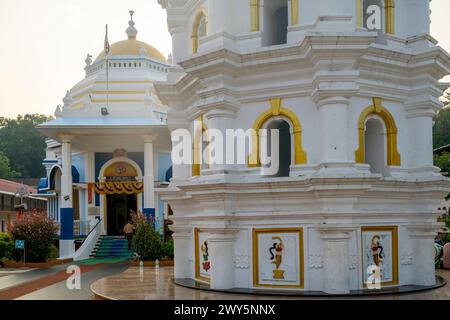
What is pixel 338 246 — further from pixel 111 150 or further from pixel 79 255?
pixel 111 150

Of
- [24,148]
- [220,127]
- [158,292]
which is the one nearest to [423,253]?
[220,127]

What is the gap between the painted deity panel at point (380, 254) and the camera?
12836 millimetres

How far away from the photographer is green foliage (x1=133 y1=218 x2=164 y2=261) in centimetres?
2144

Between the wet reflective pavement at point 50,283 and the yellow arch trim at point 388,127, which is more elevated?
the yellow arch trim at point 388,127

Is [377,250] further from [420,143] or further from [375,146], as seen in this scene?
[420,143]

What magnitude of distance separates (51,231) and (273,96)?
1353 centimetres

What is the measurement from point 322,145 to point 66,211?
15611mm

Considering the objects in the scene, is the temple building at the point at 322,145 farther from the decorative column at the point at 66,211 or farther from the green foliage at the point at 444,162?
the green foliage at the point at 444,162

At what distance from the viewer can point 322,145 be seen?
40.9 ft

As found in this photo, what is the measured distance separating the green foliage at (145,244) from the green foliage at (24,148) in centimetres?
4601

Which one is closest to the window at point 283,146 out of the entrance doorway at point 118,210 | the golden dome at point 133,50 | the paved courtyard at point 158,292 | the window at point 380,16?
the window at point 380,16

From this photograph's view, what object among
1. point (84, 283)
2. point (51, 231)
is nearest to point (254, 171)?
point (84, 283)

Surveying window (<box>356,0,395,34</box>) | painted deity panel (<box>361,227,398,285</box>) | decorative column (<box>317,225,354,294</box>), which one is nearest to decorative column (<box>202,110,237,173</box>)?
decorative column (<box>317,225,354,294</box>)

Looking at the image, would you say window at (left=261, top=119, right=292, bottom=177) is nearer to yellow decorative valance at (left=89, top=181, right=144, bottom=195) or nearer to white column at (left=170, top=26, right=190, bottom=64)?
white column at (left=170, top=26, right=190, bottom=64)
